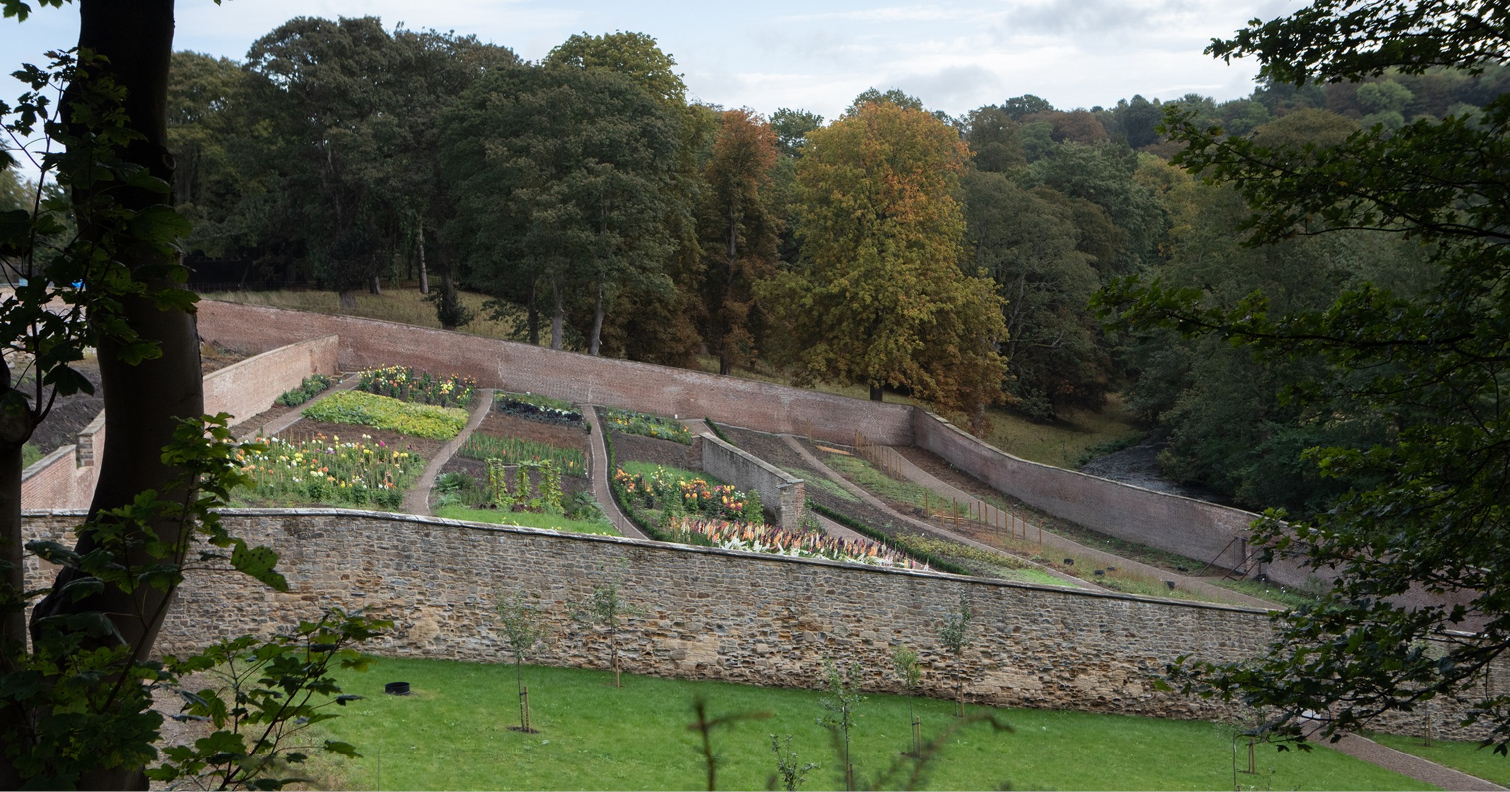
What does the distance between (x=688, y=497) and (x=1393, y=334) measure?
16233 mm

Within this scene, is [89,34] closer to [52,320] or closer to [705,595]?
[52,320]

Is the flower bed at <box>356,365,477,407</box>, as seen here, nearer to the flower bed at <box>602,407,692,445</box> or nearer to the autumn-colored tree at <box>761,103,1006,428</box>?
the flower bed at <box>602,407,692,445</box>

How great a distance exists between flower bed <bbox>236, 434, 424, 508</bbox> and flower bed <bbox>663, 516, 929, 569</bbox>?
462 centimetres

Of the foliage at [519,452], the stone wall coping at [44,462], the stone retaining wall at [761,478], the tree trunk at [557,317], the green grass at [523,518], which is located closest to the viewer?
the stone wall coping at [44,462]

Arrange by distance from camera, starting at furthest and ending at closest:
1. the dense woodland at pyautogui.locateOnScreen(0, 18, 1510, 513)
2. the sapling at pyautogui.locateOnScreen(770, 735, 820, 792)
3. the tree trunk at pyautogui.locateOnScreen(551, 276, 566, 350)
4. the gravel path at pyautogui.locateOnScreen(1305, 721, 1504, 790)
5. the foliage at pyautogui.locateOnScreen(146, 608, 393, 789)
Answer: the tree trunk at pyautogui.locateOnScreen(551, 276, 566, 350), the dense woodland at pyautogui.locateOnScreen(0, 18, 1510, 513), the gravel path at pyautogui.locateOnScreen(1305, 721, 1504, 790), the sapling at pyautogui.locateOnScreen(770, 735, 820, 792), the foliage at pyautogui.locateOnScreen(146, 608, 393, 789)

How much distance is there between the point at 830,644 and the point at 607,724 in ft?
11.9

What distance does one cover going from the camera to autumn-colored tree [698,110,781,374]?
38281 mm

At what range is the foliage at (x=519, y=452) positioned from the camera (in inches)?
877

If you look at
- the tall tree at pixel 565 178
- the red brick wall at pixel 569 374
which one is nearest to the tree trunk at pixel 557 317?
the tall tree at pixel 565 178

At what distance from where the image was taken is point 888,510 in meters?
25.8

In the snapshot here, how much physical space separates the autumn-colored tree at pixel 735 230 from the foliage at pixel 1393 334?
30833mm

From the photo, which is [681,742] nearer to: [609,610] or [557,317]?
[609,610]

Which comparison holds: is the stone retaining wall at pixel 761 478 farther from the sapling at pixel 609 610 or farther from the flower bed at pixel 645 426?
the sapling at pixel 609 610

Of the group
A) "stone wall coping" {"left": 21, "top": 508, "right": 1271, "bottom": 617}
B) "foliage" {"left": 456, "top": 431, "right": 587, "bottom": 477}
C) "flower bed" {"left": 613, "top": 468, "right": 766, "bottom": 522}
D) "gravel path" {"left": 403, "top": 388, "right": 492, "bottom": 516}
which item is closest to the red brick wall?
"gravel path" {"left": 403, "top": 388, "right": 492, "bottom": 516}
